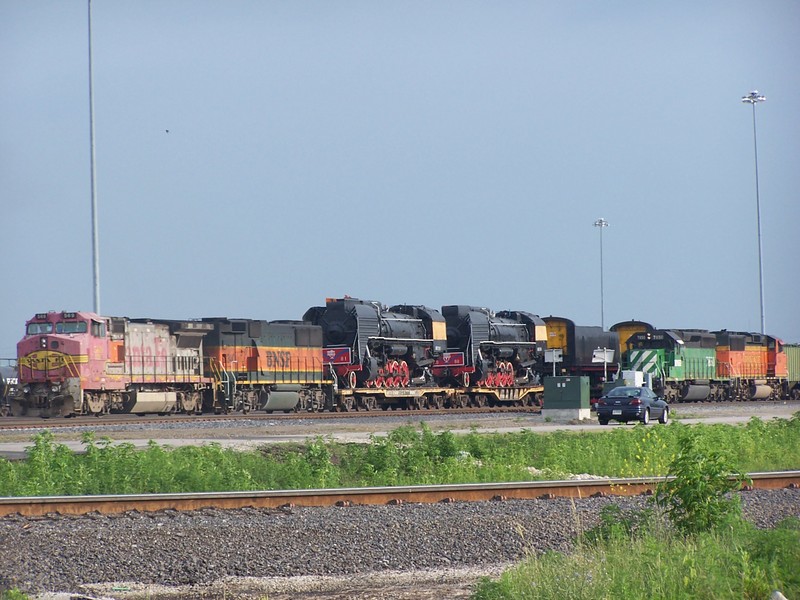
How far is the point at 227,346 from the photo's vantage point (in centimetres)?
3853

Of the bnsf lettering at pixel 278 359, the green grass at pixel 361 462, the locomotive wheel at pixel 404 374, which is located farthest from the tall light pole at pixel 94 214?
the green grass at pixel 361 462

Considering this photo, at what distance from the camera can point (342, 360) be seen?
135 ft

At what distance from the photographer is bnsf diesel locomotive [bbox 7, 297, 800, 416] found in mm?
33500

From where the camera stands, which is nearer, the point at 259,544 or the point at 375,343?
the point at 259,544

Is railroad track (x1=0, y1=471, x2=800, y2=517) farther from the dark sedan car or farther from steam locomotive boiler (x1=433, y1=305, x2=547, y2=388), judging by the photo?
steam locomotive boiler (x1=433, y1=305, x2=547, y2=388)

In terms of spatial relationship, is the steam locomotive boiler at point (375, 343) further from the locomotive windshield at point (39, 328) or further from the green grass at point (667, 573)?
the green grass at point (667, 573)

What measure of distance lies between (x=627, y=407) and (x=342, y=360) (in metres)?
13.6

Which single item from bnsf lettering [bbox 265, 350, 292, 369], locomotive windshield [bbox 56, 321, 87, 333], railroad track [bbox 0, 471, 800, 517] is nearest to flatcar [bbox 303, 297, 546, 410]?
bnsf lettering [bbox 265, 350, 292, 369]

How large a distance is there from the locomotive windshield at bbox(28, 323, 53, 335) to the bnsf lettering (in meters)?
8.35

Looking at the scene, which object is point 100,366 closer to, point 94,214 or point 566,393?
point 94,214

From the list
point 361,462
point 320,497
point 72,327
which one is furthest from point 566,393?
point 320,497

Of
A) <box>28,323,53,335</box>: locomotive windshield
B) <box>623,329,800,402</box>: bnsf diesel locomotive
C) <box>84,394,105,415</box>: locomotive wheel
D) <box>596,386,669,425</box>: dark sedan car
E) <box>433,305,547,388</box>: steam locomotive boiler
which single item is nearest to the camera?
<box>596,386,669,425</box>: dark sedan car

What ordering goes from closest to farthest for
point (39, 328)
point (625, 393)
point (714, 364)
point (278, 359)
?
point (625, 393) → point (39, 328) → point (278, 359) → point (714, 364)

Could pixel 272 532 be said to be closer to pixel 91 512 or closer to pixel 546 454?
pixel 91 512
